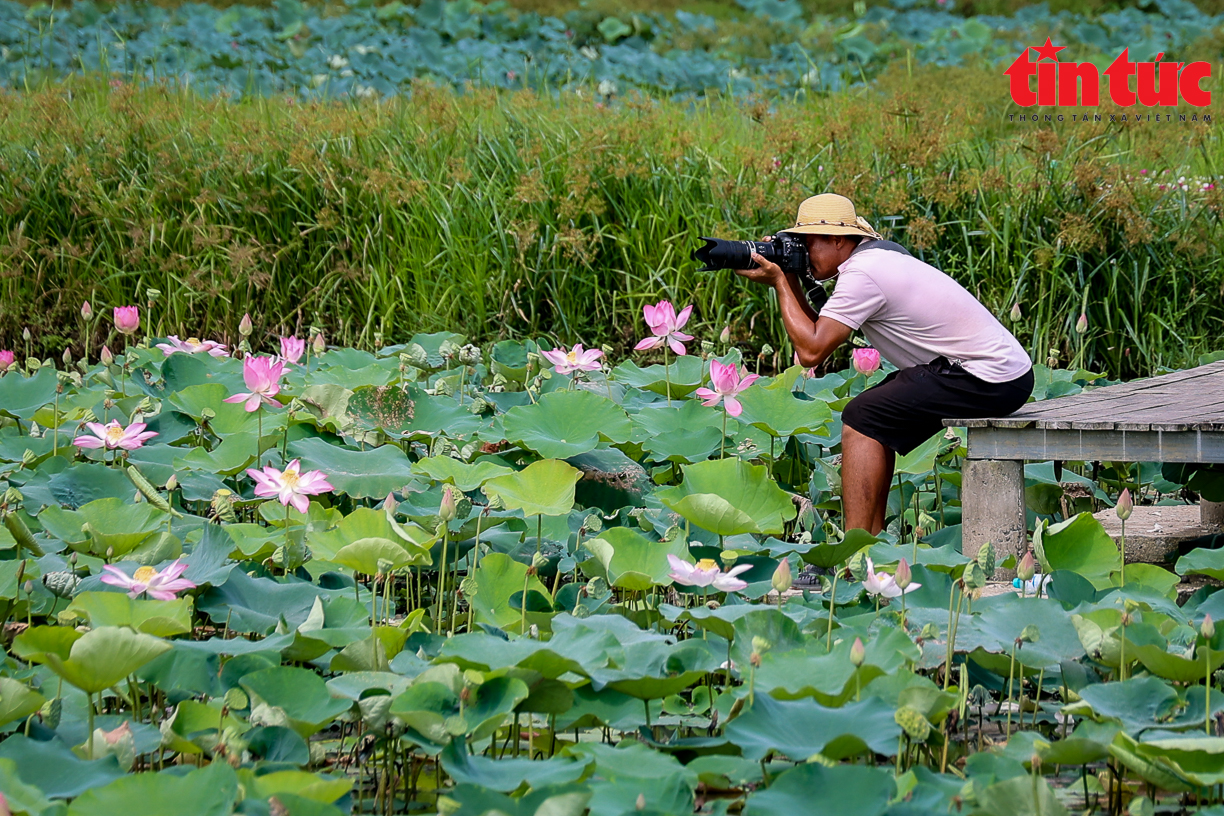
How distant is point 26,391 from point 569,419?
59.0 inches

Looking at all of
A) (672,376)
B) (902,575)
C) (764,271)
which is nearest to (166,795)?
(902,575)

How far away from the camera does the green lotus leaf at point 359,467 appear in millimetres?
→ 2324

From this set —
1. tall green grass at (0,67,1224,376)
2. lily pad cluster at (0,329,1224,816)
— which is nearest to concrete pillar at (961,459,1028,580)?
lily pad cluster at (0,329,1224,816)

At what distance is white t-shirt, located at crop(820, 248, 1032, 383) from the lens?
2.62 metres

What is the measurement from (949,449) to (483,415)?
47.2 inches

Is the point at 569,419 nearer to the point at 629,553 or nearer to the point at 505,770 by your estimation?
the point at 629,553

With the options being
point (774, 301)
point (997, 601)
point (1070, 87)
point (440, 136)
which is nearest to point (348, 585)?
point (997, 601)

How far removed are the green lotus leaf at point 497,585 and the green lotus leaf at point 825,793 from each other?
75 cm

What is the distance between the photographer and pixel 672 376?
3.44 m

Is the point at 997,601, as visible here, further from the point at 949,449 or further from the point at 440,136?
the point at 440,136

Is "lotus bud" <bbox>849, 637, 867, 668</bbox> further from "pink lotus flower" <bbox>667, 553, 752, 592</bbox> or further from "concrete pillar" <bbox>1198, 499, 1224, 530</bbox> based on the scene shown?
"concrete pillar" <bbox>1198, 499, 1224, 530</bbox>

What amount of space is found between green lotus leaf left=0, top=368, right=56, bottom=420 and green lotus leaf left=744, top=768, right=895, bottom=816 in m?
2.51

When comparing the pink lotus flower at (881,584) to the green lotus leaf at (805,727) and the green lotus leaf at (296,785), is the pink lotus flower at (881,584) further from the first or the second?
the green lotus leaf at (296,785)

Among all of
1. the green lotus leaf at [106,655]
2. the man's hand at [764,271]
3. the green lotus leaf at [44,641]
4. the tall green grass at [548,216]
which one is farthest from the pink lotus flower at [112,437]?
the tall green grass at [548,216]
